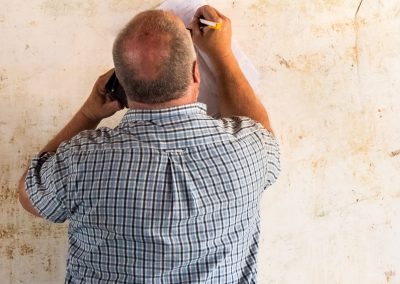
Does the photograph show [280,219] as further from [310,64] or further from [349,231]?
[310,64]

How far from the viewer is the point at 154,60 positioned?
2.21ft

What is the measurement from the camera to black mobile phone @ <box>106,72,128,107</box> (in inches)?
33.6

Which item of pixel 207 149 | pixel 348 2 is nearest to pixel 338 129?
pixel 348 2

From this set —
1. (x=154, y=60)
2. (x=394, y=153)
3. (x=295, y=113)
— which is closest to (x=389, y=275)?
(x=394, y=153)

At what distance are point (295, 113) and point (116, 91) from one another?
1.39 ft

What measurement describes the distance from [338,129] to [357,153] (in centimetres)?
8

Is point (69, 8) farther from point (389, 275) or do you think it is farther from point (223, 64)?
point (389, 275)

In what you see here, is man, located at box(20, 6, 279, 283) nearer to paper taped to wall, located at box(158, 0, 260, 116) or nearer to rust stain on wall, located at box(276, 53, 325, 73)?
paper taped to wall, located at box(158, 0, 260, 116)

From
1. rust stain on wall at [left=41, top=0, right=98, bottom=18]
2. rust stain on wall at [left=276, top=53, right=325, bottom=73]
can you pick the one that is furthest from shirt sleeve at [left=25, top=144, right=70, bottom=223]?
rust stain on wall at [left=276, top=53, right=325, bottom=73]

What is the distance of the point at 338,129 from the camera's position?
1.07 metres

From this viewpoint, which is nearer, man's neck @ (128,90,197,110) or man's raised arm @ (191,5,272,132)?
man's neck @ (128,90,197,110)

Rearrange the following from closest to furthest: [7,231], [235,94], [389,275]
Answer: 1. [235,94]
2. [7,231]
3. [389,275]

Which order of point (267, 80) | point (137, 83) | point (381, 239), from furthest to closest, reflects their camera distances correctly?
point (381, 239) → point (267, 80) → point (137, 83)

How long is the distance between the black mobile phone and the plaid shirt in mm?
123
